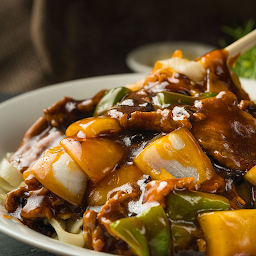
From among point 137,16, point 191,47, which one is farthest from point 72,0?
point 191,47

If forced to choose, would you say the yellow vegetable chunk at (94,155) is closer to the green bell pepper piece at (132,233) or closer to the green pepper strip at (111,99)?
the green bell pepper piece at (132,233)

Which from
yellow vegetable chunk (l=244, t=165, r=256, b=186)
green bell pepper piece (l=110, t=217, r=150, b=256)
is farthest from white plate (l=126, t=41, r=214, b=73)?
green bell pepper piece (l=110, t=217, r=150, b=256)

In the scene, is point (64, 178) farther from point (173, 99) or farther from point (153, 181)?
point (173, 99)

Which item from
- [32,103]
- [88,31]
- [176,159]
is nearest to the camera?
[176,159]

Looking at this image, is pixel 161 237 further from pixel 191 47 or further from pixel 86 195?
pixel 191 47

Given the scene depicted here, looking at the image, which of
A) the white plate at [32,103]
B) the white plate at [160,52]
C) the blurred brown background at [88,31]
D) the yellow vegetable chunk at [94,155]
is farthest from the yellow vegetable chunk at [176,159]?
the blurred brown background at [88,31]

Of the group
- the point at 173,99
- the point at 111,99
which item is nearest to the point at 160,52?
the point at 111,99

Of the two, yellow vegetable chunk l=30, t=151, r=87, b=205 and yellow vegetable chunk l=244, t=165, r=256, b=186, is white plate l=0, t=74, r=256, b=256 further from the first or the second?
yellow vegetable chunk l=244, t=165, r=256, b=186
